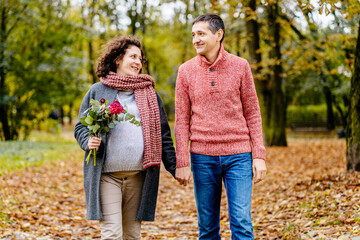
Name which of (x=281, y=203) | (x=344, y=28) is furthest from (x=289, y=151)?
(x=281, y=203)

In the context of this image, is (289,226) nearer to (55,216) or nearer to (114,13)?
(55,216)

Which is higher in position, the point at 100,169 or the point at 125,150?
the point at 125,150

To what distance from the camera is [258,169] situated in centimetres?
313

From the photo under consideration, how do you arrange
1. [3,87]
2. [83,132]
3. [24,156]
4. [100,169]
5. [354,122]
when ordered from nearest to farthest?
[100,169] < [83,132] < [354,122] < [24,156] < [3,87]

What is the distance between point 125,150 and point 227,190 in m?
0.90

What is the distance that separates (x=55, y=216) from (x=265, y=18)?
402 inches

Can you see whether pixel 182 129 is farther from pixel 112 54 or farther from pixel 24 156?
pixel 24 156

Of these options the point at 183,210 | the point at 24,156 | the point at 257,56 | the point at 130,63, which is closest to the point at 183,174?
the point at 130,63

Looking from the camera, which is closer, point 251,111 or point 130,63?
point 251,111

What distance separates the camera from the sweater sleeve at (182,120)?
10.6 ft

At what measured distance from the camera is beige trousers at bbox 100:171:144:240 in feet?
10.2

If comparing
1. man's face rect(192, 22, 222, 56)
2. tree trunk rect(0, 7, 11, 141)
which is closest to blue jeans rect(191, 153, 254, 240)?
man's face rect(192, 22, 222, 56)

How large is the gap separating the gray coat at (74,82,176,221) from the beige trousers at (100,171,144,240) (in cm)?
7

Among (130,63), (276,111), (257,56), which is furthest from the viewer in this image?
(276,111)
